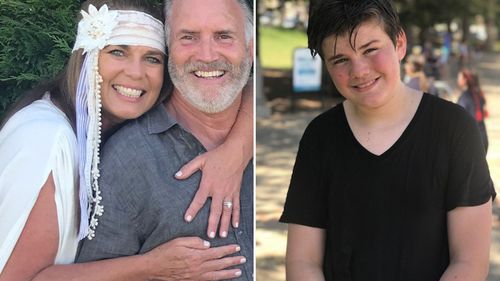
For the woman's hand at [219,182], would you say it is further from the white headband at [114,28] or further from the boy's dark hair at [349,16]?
the boy's dark hair at [349,16]

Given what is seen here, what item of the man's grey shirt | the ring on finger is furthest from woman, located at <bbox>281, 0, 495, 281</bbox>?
the man's grey shirt

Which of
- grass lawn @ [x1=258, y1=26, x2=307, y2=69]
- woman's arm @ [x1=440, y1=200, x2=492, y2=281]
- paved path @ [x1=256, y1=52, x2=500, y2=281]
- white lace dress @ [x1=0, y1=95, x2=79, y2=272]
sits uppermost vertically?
grass lawn @ [x1=258, y1=26, x2=307, y2=69]

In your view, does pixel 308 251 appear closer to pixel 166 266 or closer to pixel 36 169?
pixel 166 266

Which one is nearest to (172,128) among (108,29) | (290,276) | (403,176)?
(108,29)

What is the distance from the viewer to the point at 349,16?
6.63 feet

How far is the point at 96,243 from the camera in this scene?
217 cm

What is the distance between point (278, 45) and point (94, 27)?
103 ft

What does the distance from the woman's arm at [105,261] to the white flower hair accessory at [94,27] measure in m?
0.44

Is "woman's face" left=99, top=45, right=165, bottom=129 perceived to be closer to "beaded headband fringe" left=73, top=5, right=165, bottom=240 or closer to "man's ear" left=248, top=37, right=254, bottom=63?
"beaded headband fringe" left=73, top=5, right=165, bottom=240

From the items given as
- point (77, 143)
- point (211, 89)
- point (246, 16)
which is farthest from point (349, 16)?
point (77, 143)

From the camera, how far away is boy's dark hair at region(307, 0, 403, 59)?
2.02 metres

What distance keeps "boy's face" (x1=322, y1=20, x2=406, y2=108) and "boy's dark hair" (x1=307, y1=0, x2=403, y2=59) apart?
0.6 inches

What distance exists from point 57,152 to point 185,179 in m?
0.43

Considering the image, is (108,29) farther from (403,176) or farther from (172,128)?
(403,176)
